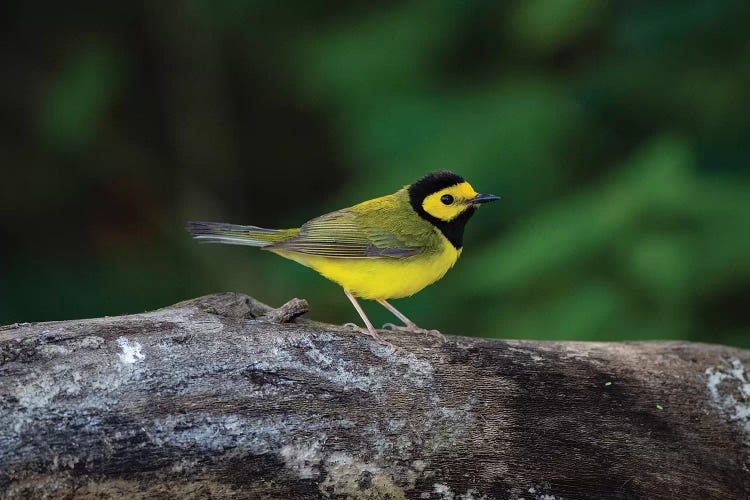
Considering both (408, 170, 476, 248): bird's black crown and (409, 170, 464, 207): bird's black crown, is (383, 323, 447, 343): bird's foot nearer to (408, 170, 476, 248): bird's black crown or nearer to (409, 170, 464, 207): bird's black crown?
(408, 170, 476, 248): bird's black crown

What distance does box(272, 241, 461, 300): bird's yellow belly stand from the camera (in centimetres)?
439

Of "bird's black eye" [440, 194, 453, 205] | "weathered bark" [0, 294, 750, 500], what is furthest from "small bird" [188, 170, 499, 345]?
"weathered bark" [0, 294, 750, 500]

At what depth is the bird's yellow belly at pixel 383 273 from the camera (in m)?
4.39

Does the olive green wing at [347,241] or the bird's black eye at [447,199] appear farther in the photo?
the bird's black eye at [447,199]

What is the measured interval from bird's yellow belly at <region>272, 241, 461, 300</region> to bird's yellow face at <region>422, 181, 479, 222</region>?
0.23 meters

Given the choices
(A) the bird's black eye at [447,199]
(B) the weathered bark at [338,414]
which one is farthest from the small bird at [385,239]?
(B) the weathered bark at [338,414]

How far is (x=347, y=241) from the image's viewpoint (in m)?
4.50

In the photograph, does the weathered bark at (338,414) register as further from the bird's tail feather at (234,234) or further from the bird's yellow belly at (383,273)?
the bird's tail feather at (234,234)

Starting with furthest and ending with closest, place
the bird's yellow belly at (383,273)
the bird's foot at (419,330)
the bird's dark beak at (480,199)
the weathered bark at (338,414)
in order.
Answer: the bird's dark beak at (480,199), the bird's yellow belly at (383,273), the bird's foot at (419,330), the weathered bark at (338,414)

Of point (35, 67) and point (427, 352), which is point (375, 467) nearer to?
point (427, 352)

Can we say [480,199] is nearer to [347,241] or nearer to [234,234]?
[347,241]

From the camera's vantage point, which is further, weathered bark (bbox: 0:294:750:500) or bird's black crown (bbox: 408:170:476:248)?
bird's black crown (bbox: 408:170:476:248)

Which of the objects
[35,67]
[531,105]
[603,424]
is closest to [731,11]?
[531,105]

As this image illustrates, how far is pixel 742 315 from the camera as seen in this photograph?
5730mm
